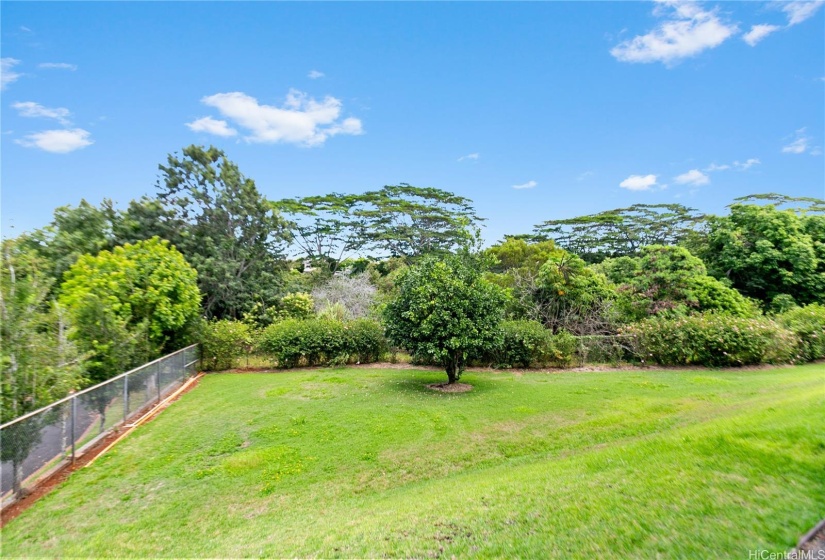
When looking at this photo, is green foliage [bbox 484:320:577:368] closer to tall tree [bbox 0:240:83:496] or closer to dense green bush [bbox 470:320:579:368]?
dense green bush [bbox 470:320:579:368]

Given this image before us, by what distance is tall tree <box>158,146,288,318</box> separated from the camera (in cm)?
1644

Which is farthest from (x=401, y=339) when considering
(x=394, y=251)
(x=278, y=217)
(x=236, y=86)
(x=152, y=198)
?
(x=394, y=251)

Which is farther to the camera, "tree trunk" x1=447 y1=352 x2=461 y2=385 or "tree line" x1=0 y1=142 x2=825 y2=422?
"tree trunk" x1=447 y1=352 x2=461 y2=385

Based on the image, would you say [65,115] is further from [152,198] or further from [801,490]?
[801,490]

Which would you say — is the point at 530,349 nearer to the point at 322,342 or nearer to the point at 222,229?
the point at 322,342

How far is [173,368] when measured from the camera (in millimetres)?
9781

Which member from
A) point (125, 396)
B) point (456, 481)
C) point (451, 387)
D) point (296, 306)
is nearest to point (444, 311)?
point (451, 387)

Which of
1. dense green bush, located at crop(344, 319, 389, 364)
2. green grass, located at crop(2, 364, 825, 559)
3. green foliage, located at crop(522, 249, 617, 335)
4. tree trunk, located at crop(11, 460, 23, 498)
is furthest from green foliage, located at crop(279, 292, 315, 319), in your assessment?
tree trunk, located at crop(11, 460, 23, 498)

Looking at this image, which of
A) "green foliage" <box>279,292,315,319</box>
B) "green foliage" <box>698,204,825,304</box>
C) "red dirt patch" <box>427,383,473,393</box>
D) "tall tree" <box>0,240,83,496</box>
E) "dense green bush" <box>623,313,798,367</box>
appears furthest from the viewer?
"green foliage" <box>279,292,315,319</box>

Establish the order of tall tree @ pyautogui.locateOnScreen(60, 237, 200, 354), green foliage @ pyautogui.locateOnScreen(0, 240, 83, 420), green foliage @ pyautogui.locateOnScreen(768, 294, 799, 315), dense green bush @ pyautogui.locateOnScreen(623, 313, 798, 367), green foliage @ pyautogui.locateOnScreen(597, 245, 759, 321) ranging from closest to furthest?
green foliage @ pyautogui.locateOnScreen(0, 240, 83, 420), tall tree @ pyautogui.locateOnScreen(60, 237, 200, 354), dense green bush @ pyautogui.locateOnScreen(623, 313, 798, 367), green foliage @ pyautogui.locateOnScreen(597, 245, 759, 321), green foliage @ pyautogui.locateOnScreen(768, 294, 799, 315)

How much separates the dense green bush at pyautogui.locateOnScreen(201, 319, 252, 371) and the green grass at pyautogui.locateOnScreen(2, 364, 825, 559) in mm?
4984

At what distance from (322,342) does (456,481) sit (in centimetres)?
934

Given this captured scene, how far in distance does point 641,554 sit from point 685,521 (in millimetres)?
623

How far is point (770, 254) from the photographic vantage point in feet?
54.2
